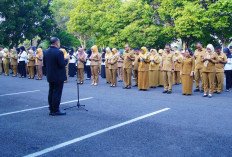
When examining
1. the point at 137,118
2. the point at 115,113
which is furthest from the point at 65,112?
the point at 137,118

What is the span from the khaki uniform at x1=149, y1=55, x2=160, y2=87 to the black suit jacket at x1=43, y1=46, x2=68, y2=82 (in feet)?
24.9

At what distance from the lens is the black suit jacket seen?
23.6ft

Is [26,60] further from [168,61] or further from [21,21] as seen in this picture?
[21,21]

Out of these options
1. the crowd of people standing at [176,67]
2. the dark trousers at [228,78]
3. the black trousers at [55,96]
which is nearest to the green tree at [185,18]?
the crowd of people standing at [176,67]

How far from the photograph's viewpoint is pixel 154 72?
47.1 feet

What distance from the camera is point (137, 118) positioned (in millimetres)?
7055

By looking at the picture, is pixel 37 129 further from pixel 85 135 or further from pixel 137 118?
pixel 137 118

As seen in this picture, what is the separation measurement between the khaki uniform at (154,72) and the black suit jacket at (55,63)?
7.58 m

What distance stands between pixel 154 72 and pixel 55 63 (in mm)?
8024

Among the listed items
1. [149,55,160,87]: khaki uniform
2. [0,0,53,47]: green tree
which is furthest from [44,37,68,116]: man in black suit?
[0,0,53,47]: green tree

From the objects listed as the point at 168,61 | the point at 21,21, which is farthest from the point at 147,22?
the point at 168,61

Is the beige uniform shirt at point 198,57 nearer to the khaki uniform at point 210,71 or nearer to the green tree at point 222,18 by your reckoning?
the khaki uniform at point 210,71

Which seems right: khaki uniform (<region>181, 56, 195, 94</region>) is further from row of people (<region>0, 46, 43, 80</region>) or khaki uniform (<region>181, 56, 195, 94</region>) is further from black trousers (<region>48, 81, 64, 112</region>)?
row of people (<region>0, 46, 43, 80</region>)

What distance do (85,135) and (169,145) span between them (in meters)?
1.77
